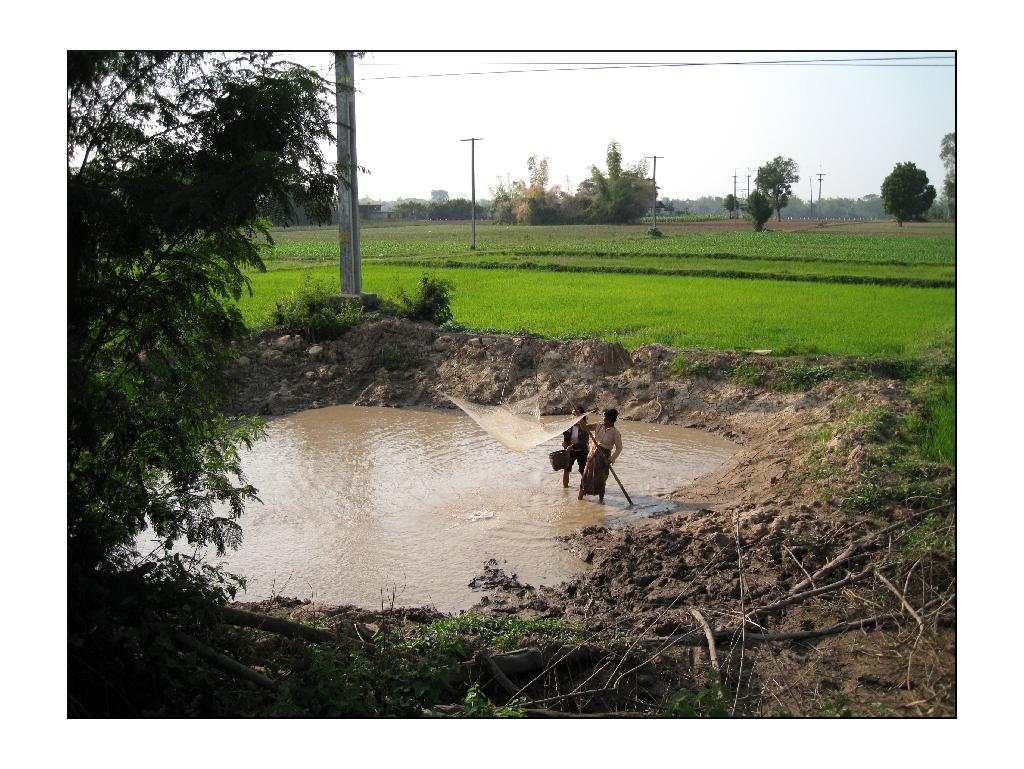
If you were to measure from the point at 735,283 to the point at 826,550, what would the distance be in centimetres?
1378

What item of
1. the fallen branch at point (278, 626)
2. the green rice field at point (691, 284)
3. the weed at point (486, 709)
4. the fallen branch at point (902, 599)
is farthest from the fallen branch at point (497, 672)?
the green rice field at point (691, 284)

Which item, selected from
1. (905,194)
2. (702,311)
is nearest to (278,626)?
(905,194)

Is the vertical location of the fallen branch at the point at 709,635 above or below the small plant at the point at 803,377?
below

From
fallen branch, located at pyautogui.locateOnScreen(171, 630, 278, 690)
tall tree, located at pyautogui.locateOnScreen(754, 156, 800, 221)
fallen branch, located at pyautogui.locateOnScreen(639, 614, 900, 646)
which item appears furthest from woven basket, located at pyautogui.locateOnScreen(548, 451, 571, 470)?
tall tree, located at pyautogui.locateOnScreen(754, 156, 800, 221)

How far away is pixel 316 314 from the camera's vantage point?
1363 cm

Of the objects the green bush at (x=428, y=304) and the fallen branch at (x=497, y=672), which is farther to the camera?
the green bush at (x=428, y=304)

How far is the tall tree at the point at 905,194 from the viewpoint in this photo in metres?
10.9

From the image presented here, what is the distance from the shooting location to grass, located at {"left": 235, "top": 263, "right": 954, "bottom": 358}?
42.3 ft

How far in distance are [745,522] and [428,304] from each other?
325 inches

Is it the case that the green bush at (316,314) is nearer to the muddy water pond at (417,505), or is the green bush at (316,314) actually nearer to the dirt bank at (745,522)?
the dirt bank at (745,522)

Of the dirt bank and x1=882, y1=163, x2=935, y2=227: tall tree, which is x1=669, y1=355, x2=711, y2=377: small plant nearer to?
the dirt bank

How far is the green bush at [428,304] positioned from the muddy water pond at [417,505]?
303 cm

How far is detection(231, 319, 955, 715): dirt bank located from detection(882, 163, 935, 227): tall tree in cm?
241

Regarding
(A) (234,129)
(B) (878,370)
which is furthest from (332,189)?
(B) (878,370)
